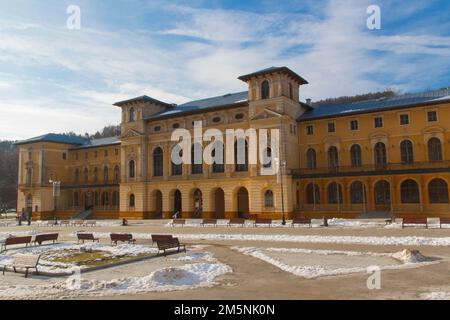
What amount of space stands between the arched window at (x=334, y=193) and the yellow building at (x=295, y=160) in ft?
0.36

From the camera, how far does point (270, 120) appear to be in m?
42.5

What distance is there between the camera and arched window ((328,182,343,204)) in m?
41.1

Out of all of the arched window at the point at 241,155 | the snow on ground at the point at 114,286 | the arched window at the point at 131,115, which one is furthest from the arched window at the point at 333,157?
the snow on ground at the point at 114,286

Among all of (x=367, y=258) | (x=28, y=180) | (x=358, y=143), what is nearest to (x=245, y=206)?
(x=358, y=143)

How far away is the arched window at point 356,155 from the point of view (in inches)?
1651

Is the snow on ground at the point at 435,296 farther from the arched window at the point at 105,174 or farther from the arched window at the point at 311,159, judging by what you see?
the arched window at the point at 105,174

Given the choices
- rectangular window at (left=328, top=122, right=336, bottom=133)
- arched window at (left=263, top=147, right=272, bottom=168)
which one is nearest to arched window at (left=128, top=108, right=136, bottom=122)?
arched window at (left=263, top=147, right=272, bottom=168)

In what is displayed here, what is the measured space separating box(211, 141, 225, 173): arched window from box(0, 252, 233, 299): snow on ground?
34.4 m

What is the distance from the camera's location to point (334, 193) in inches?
1646

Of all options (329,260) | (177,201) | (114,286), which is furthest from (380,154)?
(114,286)

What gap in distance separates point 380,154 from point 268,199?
12.6 meters

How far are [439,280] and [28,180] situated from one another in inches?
2606

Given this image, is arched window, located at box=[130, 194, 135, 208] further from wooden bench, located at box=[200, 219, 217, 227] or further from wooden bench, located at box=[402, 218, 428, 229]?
wooden bench, located at box=[402, 218, 428, 229]

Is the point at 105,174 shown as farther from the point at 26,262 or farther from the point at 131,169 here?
the point at 26,262
